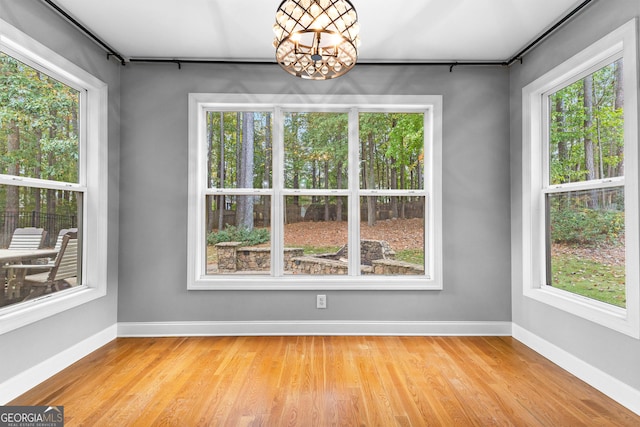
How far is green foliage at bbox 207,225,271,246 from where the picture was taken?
11.8ft

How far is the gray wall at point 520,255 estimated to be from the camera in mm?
2268

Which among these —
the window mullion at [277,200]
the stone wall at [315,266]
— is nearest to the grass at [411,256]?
the stone wall at [315,266]

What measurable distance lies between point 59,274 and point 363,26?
311 cm

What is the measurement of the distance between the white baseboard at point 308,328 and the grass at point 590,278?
795mm

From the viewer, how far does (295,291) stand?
3.49m

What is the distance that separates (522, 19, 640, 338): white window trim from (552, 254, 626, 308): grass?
0.18ft

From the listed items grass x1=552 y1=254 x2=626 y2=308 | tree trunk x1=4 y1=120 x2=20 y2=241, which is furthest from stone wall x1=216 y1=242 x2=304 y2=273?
grass x1=552 y1=254 x2=626 y2=308

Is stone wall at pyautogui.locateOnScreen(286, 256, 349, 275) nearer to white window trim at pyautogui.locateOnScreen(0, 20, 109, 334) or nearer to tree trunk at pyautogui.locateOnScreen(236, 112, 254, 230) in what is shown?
tree trunk at pyautogui.locateOnScreen(236, 112, 254, 230)

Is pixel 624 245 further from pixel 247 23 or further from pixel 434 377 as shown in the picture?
pixel 247 23

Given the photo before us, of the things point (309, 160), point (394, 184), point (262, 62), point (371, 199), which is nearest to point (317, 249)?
point (371, 199)

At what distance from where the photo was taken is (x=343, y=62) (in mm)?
1909

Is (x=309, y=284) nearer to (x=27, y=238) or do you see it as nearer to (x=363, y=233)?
(x=363, y=233)

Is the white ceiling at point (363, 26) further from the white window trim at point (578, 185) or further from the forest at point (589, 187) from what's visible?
the forest at point (589, 187)

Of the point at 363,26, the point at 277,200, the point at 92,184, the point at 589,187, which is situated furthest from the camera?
the point at 277,200
